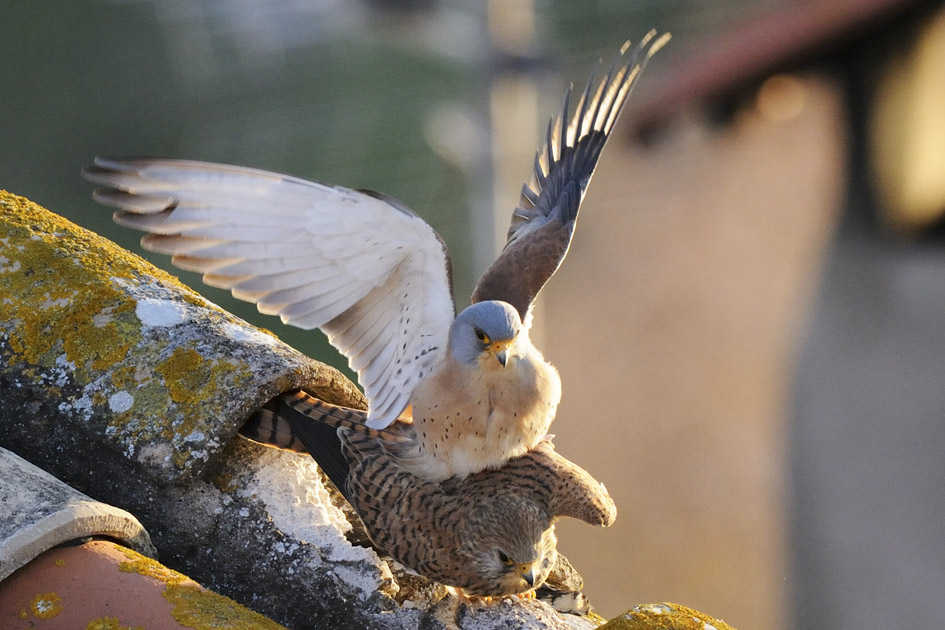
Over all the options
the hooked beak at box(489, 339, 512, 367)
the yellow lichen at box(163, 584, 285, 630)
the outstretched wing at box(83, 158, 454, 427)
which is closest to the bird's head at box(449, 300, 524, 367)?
the hooked beak at box(489, 339, 512, 367)

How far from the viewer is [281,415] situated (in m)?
2.17

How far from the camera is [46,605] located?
1.63 meters

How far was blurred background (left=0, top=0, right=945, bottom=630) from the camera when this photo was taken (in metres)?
5.26

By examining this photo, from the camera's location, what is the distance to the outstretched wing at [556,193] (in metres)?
2.85

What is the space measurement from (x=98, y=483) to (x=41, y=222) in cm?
60

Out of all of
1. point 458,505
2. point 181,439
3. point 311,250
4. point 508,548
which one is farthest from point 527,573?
point 311,250

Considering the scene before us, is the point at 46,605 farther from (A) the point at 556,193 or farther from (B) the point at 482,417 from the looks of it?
(A) the point at 556,193

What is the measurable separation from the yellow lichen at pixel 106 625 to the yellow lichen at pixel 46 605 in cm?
6

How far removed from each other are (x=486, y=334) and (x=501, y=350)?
0.16 feet

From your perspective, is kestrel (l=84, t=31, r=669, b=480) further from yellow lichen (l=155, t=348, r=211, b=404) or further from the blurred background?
the blurred background

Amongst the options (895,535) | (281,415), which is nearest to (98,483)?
(281,415)

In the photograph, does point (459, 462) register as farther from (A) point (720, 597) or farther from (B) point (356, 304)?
(A) point (720, 597)

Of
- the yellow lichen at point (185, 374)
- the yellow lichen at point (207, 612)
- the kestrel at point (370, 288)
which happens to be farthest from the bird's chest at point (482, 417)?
the yellow lichen at point (207, 612)

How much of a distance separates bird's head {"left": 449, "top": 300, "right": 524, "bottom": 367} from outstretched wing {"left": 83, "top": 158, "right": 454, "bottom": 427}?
0.45 ft
